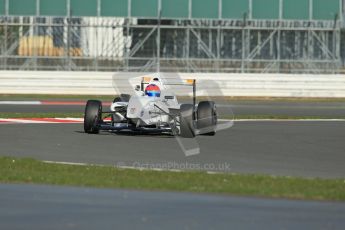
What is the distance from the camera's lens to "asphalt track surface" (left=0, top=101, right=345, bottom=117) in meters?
25.6

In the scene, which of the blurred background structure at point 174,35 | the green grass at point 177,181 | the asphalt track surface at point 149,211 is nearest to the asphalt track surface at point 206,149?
the green grass at point 177,181

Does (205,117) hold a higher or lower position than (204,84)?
lower

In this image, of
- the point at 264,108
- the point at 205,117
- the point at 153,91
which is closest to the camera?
the point at 205,117

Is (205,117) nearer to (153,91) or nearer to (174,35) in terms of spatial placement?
(153,91)

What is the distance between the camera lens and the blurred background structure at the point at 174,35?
36375 millimetres

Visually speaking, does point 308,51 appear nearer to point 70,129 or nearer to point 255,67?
point 255,67

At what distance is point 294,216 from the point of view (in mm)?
8672

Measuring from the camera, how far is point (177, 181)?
1087 centimetres

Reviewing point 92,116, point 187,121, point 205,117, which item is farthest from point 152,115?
point 92,116

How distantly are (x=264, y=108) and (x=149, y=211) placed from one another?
19783 millimetres

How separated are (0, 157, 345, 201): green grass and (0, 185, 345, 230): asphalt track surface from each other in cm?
38

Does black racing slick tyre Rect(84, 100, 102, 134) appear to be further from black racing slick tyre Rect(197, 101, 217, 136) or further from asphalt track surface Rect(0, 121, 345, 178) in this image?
black racing slick tyre Rect(197, 101, 217, 136)

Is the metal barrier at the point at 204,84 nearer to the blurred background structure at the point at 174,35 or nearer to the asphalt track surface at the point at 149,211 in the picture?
the blurred background structure at the point at 174,35

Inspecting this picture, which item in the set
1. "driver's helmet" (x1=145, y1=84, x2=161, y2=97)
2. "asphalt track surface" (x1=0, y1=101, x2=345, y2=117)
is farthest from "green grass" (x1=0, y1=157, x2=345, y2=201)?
"asphalt track surface" (x1=0, y1=101, x2=345, y2=117)
